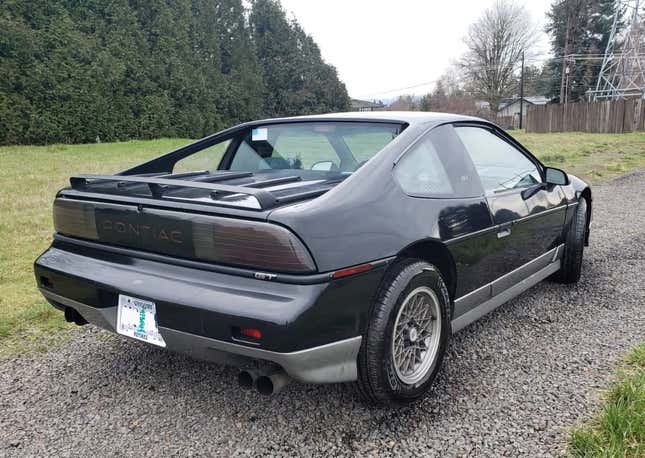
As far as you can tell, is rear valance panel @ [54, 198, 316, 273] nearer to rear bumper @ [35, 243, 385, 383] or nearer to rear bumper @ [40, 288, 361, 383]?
rear bumper @ [35, 243, 385, 383]

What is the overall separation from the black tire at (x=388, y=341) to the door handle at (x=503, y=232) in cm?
74

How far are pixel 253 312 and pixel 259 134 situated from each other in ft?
5.73

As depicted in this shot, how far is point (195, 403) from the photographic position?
242 centimetres

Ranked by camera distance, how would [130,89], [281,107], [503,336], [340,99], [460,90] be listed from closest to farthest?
1. [503,336]
2. [130,89]
3. [281,107]
4. [340,99]
5. [460,90]

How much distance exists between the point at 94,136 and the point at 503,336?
16608 millimetres

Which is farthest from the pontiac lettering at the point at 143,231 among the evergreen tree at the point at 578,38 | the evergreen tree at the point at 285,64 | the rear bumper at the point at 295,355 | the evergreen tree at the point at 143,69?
the evergreen tree at the point at 578,38

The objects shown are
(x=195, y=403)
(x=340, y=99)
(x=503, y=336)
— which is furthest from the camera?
(x=340, y=99)

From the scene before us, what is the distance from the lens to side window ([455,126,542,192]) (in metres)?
3.02

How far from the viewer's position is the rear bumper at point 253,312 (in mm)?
1874

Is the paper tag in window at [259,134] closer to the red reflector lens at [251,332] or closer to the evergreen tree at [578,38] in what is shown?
the red reflector lens at [251,332]

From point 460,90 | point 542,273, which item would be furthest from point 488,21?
point 542,273

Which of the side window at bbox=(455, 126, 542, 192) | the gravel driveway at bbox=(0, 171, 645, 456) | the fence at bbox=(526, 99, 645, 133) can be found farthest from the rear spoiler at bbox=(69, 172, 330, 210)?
the fence at bbox=(526, 99, 645, 133)

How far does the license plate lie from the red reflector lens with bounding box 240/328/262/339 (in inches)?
17.5

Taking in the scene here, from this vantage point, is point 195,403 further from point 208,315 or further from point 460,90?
point 460,90
